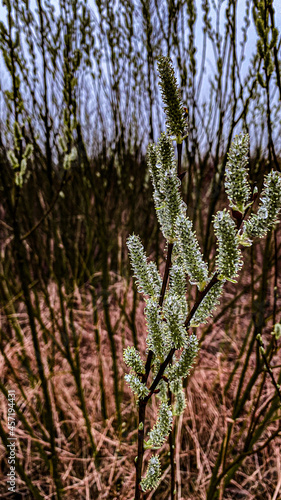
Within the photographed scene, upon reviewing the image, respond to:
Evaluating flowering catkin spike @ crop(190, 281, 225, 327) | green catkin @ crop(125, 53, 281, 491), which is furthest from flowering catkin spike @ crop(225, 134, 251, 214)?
flowering catkin spike @ crop(190, 281, 225, 327)

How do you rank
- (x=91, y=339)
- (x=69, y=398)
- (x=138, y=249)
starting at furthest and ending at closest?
1. (x=91, y=339)
2. (x=69, y=398)
3. (x=138, y=249)

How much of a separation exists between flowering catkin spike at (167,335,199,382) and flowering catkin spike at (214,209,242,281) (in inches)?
4.6

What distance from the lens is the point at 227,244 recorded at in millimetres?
343

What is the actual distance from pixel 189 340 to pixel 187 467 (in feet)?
4.20

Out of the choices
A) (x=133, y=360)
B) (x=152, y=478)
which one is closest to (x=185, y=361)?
(x=133, y=360)

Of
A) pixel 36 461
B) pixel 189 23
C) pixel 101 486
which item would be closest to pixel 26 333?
pixel 36 461

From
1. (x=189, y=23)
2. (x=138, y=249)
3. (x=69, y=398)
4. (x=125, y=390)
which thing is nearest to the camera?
(x=138, y=249)

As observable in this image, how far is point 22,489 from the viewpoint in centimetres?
143

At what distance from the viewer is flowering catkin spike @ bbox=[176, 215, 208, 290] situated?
369 mm

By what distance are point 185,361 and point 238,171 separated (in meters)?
0.24

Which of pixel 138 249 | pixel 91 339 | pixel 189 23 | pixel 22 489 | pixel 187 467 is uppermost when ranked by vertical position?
pixel 189 23

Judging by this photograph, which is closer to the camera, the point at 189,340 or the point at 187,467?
the point at 189,340

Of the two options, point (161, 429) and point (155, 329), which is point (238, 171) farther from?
point (161, 429)

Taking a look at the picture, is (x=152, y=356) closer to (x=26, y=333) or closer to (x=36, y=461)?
(x=36, y=461)
